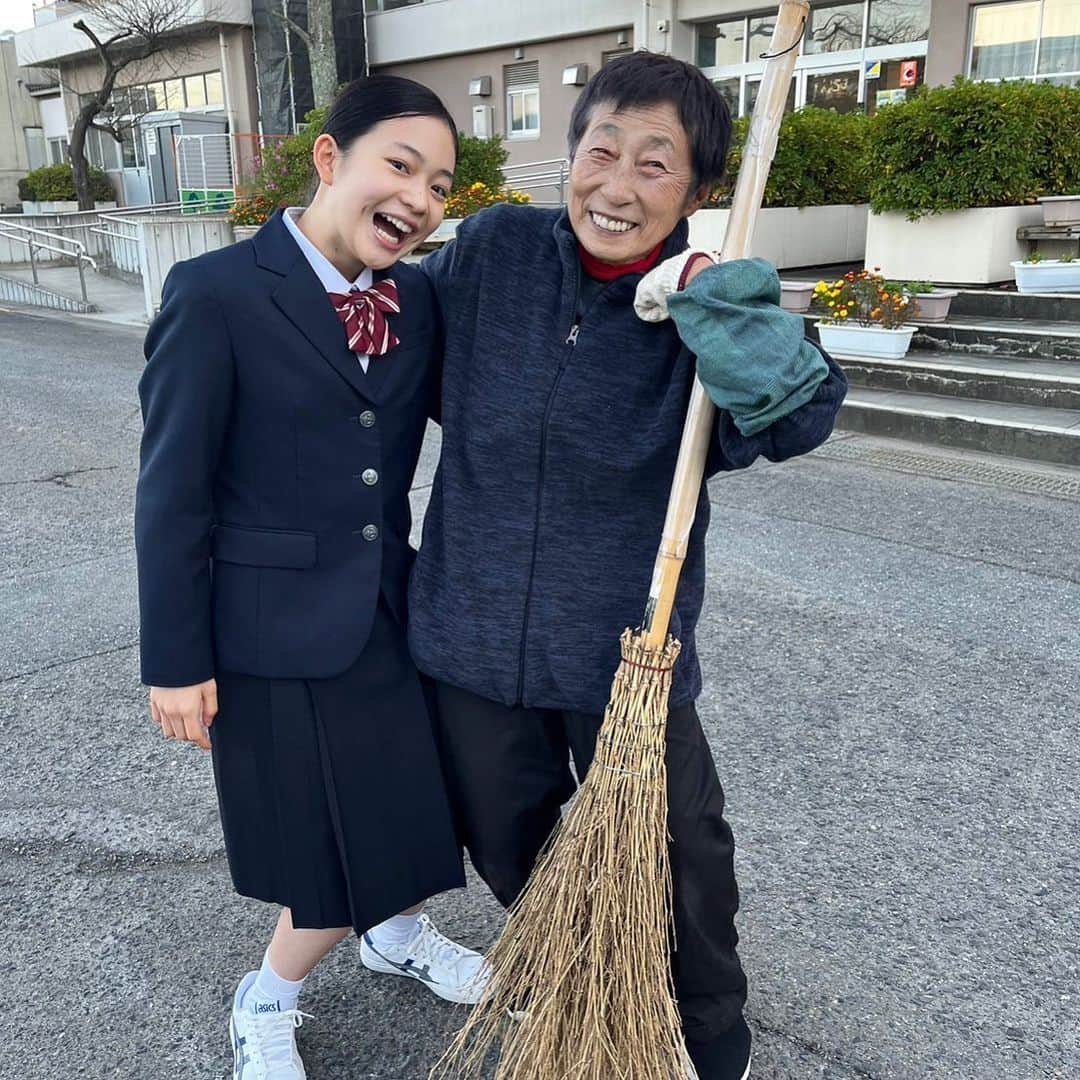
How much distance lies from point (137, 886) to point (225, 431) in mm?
1417

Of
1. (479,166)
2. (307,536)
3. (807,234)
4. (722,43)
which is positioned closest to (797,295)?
(807,234)

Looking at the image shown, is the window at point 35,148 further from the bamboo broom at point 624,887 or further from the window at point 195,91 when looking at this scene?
the bamboo broom at point 624,887

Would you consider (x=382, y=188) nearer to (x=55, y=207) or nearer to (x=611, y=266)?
(x=611, y=266)

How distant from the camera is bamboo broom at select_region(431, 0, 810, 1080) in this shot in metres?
1.59

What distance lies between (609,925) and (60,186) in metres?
27.9

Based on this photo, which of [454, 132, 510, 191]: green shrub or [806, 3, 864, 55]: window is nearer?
[454, 132, 510, 191]: green shrub

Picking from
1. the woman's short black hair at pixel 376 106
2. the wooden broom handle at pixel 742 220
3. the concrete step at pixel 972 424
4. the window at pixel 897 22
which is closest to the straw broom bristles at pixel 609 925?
the wooden broom handle at pixel 742 220

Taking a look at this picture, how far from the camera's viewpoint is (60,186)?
25469 mm

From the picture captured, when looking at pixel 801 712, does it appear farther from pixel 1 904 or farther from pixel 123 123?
pixel 123 123

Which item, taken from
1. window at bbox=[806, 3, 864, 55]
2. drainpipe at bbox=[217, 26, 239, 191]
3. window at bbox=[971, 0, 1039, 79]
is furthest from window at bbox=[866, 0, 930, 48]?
drainpipe at bbox=[217, 26, 239, 191]

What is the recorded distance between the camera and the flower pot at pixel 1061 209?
25.2 feet

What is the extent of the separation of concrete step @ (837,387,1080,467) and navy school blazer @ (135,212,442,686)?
5263mm

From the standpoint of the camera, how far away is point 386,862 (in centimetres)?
190

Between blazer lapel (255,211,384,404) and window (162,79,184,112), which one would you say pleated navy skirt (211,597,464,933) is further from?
window (162,79,184,112)
